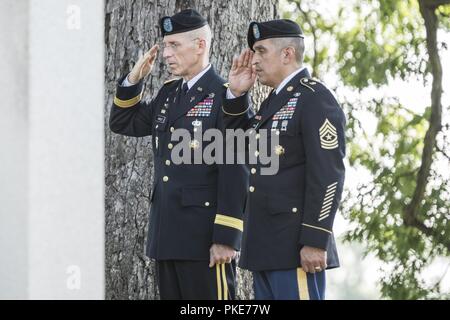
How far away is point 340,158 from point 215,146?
0.69 m

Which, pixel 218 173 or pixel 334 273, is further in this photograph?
pixel 334 273

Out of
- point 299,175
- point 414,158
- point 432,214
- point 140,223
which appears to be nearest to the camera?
Answer: point 299,175

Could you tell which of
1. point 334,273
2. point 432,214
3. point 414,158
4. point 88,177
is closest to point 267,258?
point 88,177

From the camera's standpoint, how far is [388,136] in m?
11.1

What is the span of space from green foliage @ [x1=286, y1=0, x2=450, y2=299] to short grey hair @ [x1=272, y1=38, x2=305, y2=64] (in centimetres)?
480

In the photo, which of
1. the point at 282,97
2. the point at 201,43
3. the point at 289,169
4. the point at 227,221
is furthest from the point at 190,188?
the point at 201,43

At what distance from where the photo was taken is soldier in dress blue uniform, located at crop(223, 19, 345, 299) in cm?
530

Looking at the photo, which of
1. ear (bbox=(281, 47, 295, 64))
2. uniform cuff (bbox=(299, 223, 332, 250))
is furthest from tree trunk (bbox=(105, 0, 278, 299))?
uniform cuff (bbox=(299, 223, 332, 250))

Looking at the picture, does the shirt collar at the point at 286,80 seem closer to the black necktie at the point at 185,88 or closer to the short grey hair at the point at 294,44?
the short grey hair at the point at 294,44

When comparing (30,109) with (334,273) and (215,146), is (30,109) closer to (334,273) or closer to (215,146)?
(215,146)

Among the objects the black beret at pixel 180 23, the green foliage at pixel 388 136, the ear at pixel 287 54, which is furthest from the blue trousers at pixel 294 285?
the green foliage at pixel 388 136

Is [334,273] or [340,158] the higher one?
[340,158]

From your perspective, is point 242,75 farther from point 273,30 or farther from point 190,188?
point 190,188

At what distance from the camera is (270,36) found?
18.2ft
